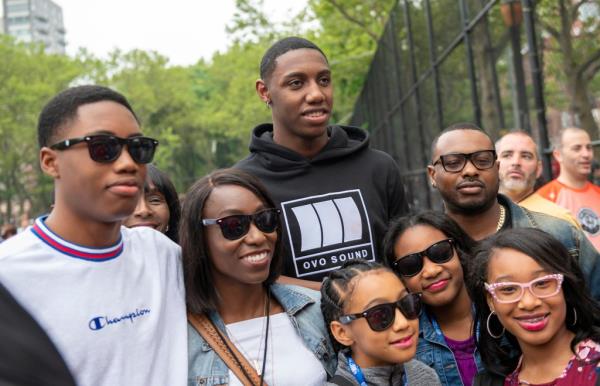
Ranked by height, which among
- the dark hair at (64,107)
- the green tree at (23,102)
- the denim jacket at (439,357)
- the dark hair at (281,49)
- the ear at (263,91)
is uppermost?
the green tree at (23,102)

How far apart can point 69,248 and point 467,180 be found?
6.13 feet

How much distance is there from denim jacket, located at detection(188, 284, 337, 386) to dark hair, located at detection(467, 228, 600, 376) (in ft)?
1.96

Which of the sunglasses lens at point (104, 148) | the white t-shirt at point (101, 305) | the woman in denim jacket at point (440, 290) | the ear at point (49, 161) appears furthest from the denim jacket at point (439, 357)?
the ear at point (49, 161)

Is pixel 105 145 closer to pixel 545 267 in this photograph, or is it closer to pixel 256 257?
pixel 256 257

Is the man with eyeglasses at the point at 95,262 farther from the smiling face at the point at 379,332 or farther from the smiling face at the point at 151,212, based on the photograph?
the smiling face at the point at 151,212

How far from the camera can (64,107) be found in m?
2.44

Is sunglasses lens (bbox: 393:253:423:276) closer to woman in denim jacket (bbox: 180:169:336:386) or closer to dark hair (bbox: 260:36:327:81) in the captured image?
woman in denim jacket (bbox: 180:169:336:386)

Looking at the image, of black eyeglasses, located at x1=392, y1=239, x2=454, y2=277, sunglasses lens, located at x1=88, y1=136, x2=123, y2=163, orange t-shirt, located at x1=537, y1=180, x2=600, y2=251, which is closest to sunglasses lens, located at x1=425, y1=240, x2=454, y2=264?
black eyeglasses, located at x1=392, y1=239, x2=454, y2=277

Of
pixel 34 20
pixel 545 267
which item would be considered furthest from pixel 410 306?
pixel 34 20

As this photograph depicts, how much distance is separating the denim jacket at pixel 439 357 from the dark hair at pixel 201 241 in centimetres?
68

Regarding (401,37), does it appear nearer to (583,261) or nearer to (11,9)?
(583,261)

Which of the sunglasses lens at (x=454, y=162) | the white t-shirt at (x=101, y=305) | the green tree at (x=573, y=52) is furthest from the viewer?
the green tree at (x=573, y=52)

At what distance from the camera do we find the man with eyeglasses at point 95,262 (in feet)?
7.25

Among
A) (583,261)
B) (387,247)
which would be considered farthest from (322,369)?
(583,261)
